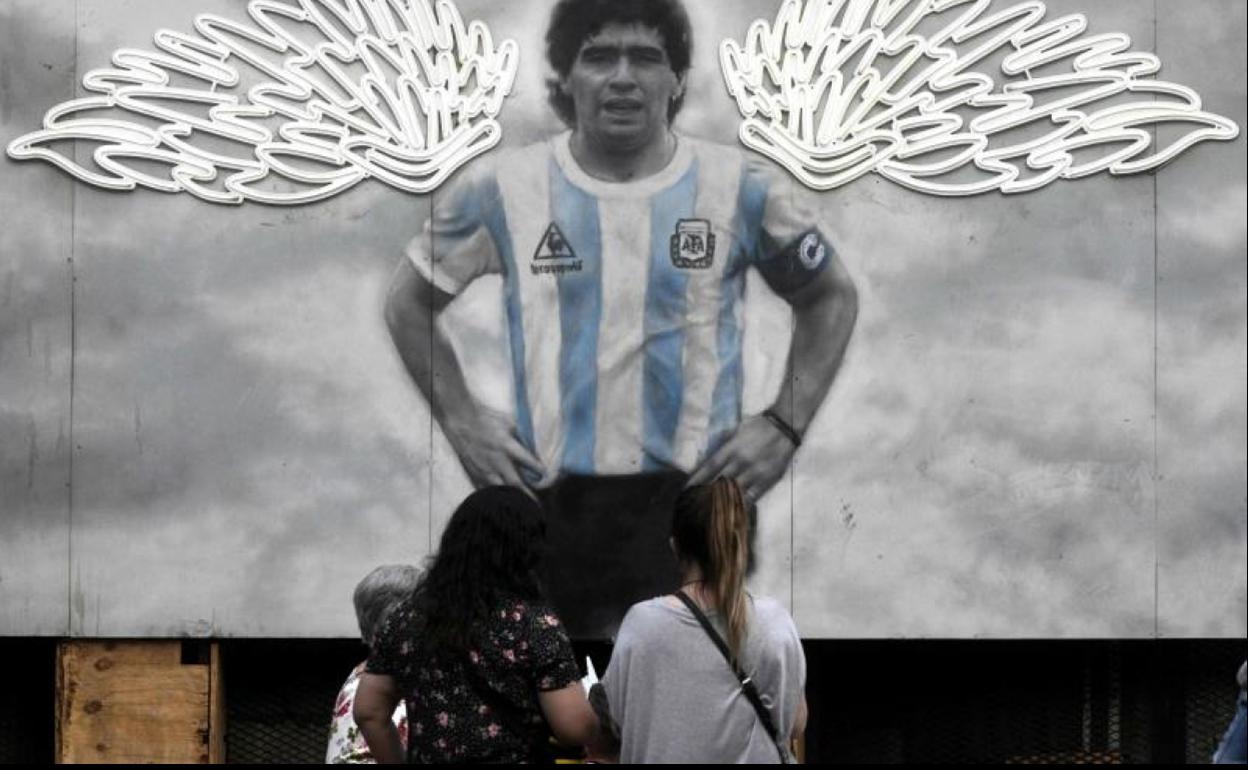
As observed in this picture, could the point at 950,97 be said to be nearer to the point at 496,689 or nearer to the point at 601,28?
the point at 601,28

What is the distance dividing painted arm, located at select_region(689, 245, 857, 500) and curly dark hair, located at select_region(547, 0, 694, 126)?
0.95 m

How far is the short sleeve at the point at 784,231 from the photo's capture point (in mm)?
8031

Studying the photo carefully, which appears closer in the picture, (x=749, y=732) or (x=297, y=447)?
(x=749, y=732)

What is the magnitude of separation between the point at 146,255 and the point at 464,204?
4.27ft

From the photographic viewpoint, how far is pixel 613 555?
7984mm

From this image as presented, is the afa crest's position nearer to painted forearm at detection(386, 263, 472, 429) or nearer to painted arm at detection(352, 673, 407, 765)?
painted forearm at detection(386, 263, 472, 429)

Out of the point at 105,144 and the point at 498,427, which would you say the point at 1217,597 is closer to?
the point at 498,427

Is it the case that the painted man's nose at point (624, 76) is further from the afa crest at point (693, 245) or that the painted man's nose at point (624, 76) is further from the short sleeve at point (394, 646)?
the short sleeve at point (394, 646)

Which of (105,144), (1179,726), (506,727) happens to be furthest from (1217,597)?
(105,144)

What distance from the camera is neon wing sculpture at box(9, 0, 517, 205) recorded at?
7.96 meters

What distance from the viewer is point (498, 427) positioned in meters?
8.02

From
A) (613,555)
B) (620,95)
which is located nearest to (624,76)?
(620,95)

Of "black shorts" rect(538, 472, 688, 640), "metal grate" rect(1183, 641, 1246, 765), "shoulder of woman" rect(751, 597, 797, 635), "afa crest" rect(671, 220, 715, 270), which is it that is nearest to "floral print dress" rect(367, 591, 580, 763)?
"shoulder of woman" rect(751, 597, 797, 635)

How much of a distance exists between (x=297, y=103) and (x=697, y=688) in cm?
403
